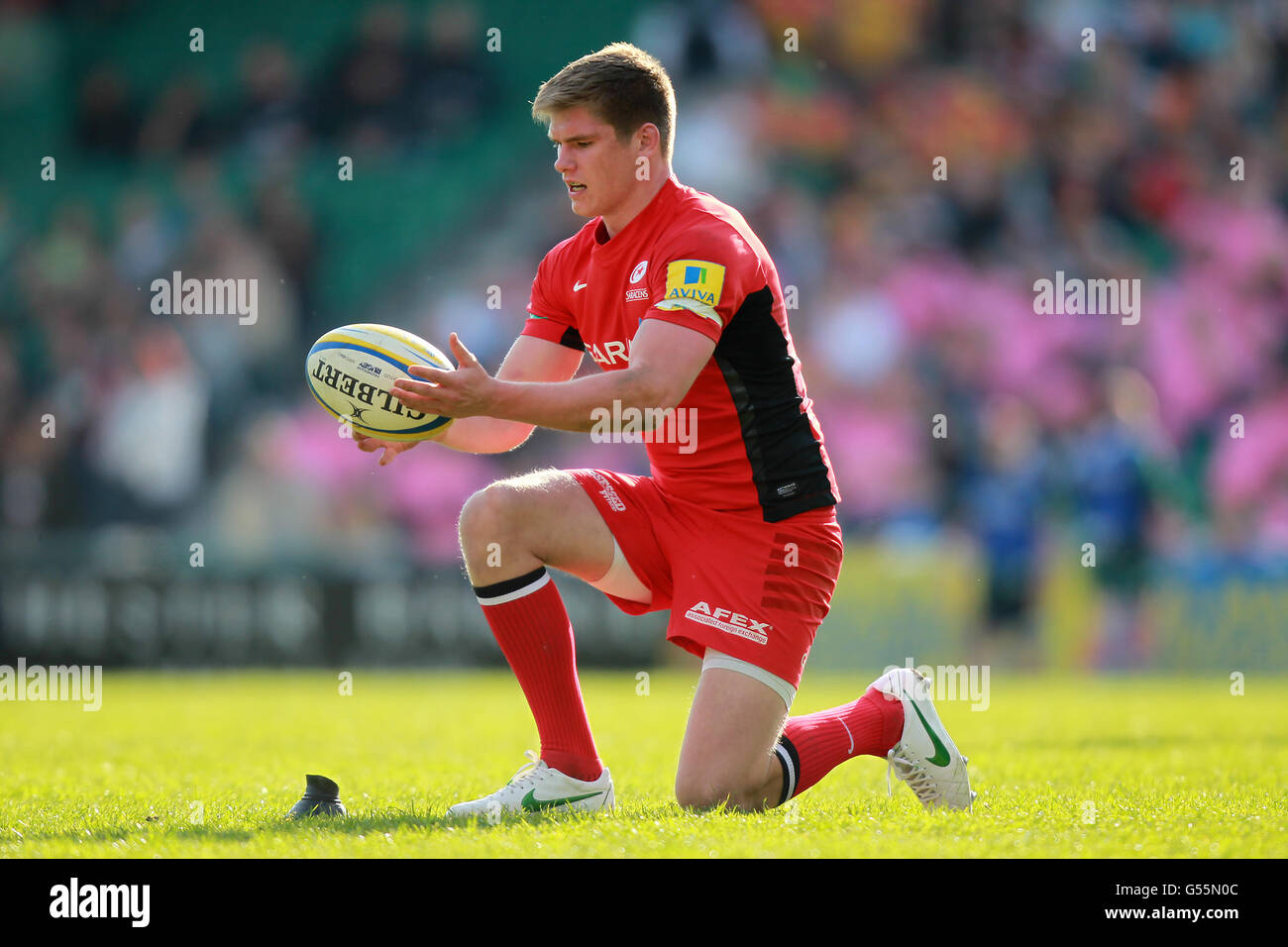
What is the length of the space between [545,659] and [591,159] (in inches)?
67.3

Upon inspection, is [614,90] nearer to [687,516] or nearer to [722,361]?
[722,361]

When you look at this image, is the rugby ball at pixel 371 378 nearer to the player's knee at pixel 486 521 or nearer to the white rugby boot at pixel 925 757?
the player's knee at pixel 486 521

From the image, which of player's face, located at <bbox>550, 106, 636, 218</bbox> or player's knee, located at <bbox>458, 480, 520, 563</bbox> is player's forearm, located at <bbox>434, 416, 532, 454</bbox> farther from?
player's face, located at <bbox>550, 106, 636, 218</bbox>

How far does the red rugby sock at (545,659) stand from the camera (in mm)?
4984

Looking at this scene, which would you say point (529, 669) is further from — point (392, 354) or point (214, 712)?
point (214, 712)

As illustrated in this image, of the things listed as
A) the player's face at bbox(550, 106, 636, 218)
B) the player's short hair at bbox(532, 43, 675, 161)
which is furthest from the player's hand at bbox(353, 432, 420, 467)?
the player's short hair at bbox(532, 43, 675, 161)

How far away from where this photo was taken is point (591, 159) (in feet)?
16.5

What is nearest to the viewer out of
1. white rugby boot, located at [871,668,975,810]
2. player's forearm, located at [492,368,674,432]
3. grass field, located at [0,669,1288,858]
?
grass field, located at [0,669,1288,858]

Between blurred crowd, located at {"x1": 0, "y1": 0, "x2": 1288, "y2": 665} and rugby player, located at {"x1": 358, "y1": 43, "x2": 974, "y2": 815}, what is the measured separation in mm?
8347

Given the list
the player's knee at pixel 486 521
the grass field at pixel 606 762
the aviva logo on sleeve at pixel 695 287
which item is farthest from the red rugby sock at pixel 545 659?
the aviva logo on sleeve at pixel 695 287

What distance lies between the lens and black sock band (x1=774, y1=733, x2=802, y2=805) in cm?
500

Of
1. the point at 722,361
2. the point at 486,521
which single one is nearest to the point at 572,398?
the point at 486,521

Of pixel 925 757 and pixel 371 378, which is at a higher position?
pixel 371 378
